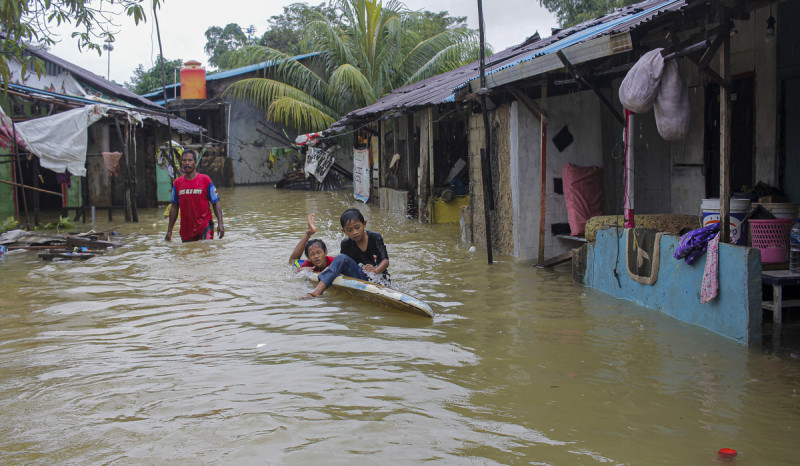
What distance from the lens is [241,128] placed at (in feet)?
97.9

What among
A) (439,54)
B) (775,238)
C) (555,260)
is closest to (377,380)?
(775,238)

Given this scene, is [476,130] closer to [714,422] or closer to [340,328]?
[340,328]

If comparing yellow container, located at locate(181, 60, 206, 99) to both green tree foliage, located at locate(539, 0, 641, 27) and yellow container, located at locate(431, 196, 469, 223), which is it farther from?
yellow container, located at locate(431, 196, 469, 223)

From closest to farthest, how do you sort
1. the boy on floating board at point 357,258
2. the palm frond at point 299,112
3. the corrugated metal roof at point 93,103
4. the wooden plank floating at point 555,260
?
the boy on floating board at point 357,258, the wooden plank floating at point 555,260, the corrugated metal roof at point 93,103, the palm frond at point 299,112

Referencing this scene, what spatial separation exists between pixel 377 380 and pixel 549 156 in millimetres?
5382

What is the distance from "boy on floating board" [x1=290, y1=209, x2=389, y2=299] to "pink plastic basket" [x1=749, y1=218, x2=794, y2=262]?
3.50m

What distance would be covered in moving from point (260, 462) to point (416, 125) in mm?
14268

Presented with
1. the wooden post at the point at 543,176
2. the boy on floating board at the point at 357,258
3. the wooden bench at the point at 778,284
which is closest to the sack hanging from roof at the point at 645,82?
the wooden bench at the point at 778,284

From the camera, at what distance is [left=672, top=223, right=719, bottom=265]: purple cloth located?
5.52 m

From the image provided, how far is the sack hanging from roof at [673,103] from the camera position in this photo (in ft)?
19.1

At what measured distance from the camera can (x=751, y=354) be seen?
485 centimetres

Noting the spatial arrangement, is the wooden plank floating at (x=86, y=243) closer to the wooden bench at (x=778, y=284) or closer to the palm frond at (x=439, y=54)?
the wooden bench at (x=778, y=284)

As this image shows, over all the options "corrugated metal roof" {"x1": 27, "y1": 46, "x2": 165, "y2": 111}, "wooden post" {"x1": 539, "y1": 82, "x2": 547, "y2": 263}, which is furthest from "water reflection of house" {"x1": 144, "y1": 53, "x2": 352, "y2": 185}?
"wooden post" {"x1": 539, "y1": 82, "x2": 547, "y2": 263}

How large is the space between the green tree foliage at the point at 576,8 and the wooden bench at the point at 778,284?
21.5m
